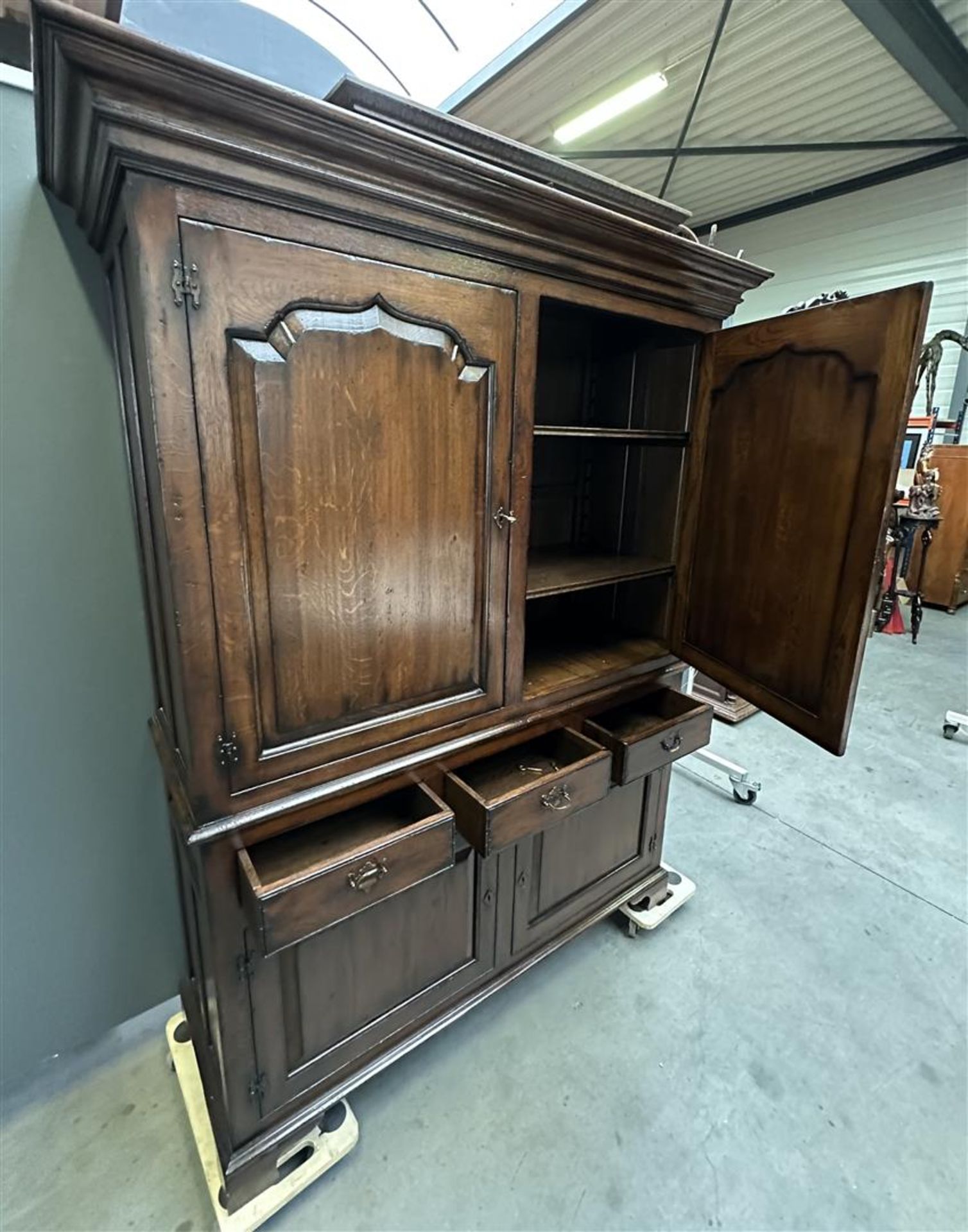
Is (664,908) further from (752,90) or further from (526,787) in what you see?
(752,90)

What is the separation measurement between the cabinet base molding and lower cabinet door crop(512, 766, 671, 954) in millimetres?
49

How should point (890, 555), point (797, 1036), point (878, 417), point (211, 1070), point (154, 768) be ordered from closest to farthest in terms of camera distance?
1. point (878, 417)
2. point (211, 1070)
3. point (154, 768)
4. point (797, 1036)
5. point (890, 555)

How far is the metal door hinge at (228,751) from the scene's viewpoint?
2.94 feet

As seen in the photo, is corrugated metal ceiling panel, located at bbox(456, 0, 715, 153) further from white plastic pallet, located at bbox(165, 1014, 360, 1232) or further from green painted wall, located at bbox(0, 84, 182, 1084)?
white plastic pallet, located at bbox(165, 1014, 360, 1232)

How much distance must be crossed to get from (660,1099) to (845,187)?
242 inches

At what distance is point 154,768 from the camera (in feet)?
4.37

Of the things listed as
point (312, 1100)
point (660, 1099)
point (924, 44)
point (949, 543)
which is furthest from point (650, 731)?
point (949, 543)

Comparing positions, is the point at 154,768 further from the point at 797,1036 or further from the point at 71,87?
the point at 797,1036

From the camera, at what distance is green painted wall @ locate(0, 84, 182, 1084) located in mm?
1049

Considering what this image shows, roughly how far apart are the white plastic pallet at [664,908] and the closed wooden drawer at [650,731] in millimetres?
572

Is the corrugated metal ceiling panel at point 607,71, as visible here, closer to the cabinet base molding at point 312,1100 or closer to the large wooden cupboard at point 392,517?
the large wooden cupboard at point 392,517

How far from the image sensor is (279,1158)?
1149 millimetres

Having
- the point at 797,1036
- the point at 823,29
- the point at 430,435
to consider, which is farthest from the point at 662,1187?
the point at 823,29

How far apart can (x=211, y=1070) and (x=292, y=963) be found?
348 mm
